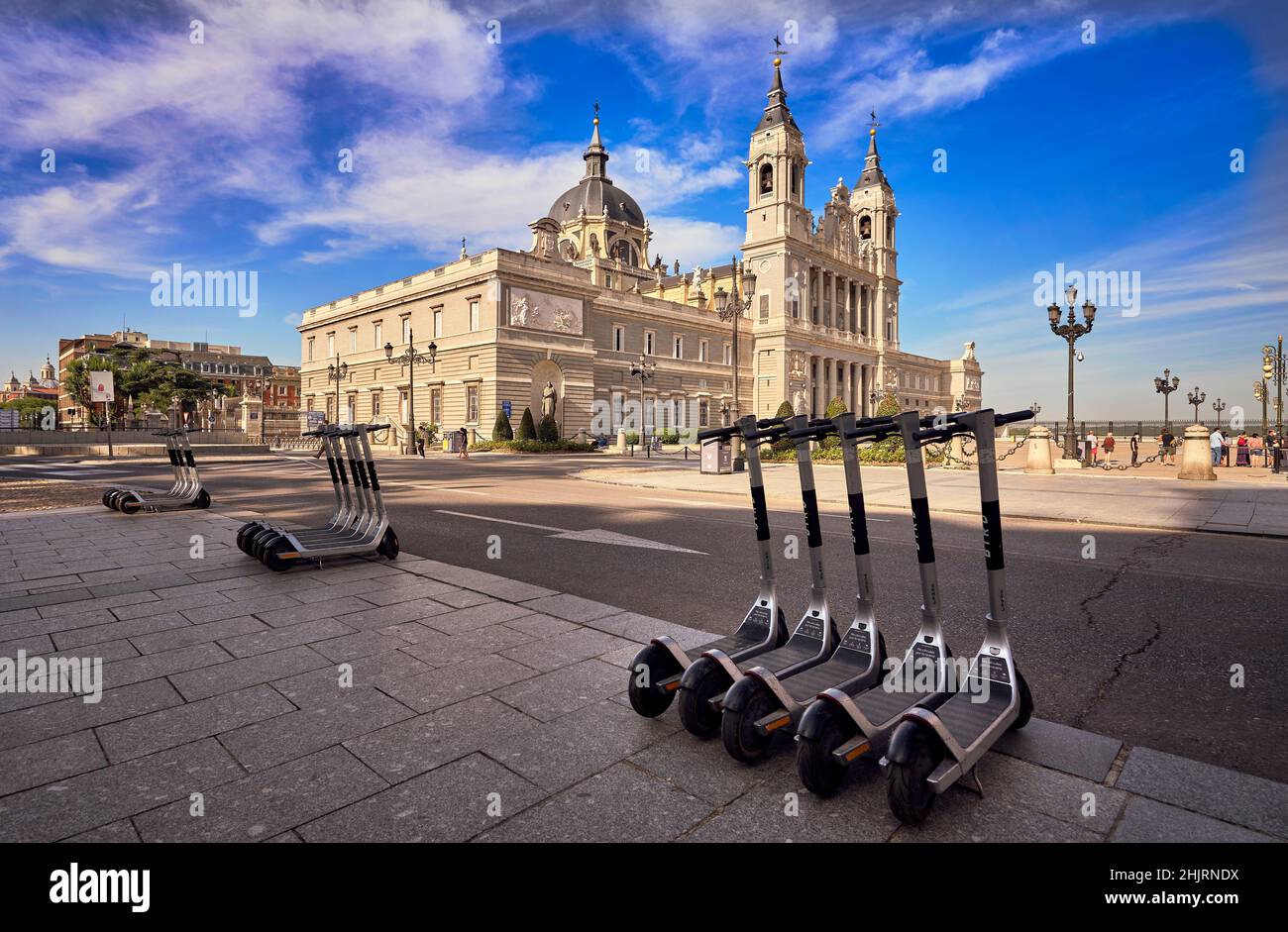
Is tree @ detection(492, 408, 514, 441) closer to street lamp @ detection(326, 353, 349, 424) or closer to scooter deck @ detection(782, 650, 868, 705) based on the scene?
street lamp @ detection(326, 353, 349, 424)

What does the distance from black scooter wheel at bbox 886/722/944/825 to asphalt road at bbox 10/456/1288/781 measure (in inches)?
55.1

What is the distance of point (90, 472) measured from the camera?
2298cm

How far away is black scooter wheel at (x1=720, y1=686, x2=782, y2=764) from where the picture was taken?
8.79ft

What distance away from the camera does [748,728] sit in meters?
2.71

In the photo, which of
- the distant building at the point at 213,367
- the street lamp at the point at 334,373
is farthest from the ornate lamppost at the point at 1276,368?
the distant building at the point at 213,367

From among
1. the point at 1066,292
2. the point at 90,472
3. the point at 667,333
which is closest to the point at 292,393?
the point at 667,333

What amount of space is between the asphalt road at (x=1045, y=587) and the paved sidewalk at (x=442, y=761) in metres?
0.43

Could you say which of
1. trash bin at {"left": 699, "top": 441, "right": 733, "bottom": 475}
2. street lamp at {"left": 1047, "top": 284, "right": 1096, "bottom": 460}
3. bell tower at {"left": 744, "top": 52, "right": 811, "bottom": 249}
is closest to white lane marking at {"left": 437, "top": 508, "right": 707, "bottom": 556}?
Result: trash bin at {"left": 699, "top": 441, "right": 733, "bottom": 475}

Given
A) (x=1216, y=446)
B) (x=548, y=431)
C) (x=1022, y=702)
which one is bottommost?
(x=1022, y=702)

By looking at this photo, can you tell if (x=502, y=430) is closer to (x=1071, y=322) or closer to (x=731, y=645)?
(x=1071, y=322)

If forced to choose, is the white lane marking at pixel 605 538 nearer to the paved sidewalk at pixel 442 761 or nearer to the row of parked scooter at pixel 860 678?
the paved sidewalk at pixel 442 761

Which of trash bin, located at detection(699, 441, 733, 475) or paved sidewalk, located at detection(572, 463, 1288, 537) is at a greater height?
trash bin, located at detection(699, 441, 733, 475)

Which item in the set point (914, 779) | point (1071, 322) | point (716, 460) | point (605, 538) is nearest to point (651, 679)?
point (914, 779)

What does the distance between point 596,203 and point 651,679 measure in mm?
77468
